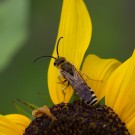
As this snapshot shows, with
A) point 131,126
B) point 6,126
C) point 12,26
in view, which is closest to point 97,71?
point 131,126

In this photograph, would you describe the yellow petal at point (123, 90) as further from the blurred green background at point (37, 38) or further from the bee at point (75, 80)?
the blurred green background at point (37, 38)

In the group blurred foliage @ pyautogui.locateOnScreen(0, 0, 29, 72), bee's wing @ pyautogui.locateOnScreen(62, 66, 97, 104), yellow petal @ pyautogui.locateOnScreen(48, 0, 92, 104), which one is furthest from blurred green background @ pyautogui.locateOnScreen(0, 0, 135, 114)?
bee's wing @ pyautogui.locateOnScreen(62, 66, 97, 104)

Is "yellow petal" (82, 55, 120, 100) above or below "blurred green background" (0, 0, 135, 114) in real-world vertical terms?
above

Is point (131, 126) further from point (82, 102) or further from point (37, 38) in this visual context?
point (37, 38)

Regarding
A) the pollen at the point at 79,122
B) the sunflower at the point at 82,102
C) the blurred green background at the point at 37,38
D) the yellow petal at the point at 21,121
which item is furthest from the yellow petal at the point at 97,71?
the blurred green background at the point at 37,38

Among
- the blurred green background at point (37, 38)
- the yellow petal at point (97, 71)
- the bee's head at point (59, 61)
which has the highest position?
the bee's head at point (59, 61)

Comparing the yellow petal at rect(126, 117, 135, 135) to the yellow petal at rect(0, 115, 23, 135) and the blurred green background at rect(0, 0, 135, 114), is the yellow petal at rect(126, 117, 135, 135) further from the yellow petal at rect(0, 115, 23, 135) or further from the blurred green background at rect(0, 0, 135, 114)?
the blurred green background at rect(0, 0, 135, 114)
